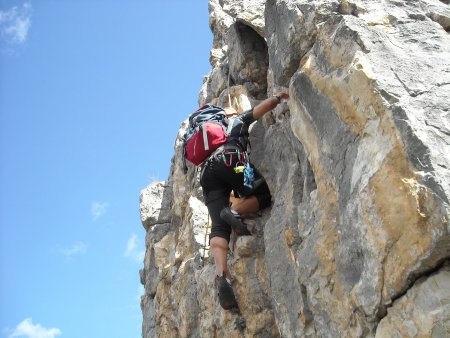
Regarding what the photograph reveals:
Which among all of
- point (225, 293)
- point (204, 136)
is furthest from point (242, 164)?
point (225, 293)

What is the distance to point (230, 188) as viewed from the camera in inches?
374

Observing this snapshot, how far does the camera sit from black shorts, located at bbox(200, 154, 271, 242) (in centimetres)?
912

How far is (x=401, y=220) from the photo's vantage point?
5129mm

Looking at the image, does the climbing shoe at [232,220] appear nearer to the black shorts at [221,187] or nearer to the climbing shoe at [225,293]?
the black shorts at [221,187]

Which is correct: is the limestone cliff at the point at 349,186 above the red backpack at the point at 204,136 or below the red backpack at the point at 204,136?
below

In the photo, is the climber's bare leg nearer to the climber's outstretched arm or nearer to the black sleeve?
the black sleeve

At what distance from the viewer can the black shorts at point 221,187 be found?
9125 millimetres

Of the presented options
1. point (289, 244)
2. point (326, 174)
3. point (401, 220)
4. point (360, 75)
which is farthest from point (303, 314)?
point (360, 75)

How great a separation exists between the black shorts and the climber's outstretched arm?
96 centimetres

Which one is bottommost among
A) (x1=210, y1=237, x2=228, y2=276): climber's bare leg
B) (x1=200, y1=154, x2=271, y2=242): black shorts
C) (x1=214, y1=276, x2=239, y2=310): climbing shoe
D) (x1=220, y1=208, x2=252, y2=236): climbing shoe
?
(x1=214, y1=276, x2=239, y2=310): climbing shoe

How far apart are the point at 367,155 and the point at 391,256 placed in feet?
3.95

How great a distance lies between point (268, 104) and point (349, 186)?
3.50 m

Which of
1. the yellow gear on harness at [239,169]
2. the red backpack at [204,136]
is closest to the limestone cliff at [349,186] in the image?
the yellow gear on harness at [239,169]

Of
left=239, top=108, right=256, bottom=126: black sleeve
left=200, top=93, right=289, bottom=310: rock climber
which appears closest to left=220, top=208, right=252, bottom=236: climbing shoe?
left=200, top=93, right=289, bottom=310: rock climber
